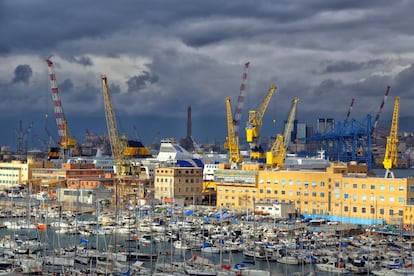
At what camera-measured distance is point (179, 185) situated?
163ft

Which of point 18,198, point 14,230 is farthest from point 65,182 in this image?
point 14,230

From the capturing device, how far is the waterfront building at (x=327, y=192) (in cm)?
3788

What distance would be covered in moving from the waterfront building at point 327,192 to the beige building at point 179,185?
3712mm

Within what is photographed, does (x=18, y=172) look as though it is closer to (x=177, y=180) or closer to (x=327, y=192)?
(x=177, y=180)

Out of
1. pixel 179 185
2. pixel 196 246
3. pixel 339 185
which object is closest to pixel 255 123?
pixel 179 185

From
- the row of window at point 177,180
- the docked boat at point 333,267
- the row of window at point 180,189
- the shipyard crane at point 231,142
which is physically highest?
the shipyard crane at point 231,142

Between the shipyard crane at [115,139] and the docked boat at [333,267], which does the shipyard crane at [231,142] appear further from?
the docked boat at [333,267]

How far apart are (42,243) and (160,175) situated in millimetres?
19132

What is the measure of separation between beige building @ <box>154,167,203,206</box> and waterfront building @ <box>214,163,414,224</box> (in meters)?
3.71

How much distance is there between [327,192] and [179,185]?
11.7 m

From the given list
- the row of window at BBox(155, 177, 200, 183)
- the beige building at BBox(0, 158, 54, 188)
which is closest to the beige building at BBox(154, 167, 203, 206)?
the row of window at BBox(155, 177, 200, 183)

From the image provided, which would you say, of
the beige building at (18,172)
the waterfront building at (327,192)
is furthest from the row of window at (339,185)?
the beige building at (18,172)

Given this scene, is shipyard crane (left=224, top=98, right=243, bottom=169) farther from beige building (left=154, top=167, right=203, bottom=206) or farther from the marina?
the marina

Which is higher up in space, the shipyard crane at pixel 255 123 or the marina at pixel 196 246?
the shipyard crane at pixel 255 123
